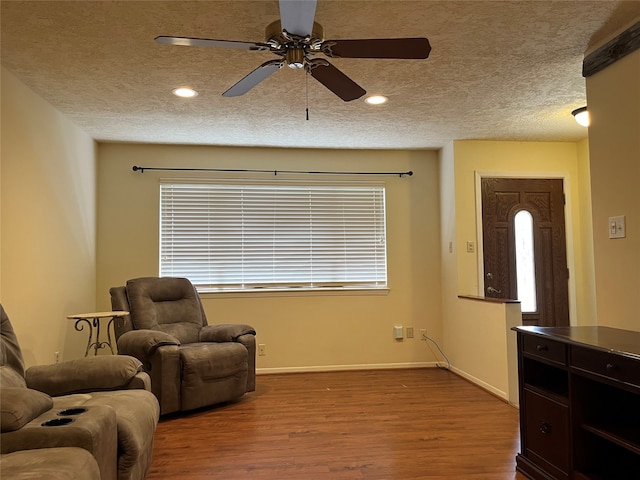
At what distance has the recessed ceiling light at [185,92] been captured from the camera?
11.2 ft

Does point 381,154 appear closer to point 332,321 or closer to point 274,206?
point 274,206

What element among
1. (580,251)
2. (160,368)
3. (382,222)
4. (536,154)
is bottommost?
(160,368)

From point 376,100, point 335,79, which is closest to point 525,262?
point 376,100

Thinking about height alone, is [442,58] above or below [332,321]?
above

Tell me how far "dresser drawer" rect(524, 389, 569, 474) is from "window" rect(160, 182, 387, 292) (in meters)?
2.82

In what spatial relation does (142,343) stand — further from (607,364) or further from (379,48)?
(607,364)

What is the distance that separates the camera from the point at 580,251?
195 inches

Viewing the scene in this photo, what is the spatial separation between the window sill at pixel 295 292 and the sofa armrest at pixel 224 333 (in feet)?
2.68

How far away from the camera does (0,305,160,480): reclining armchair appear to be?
163 centimetres

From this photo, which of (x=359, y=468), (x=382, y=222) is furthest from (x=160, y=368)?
(x=382, y=222)

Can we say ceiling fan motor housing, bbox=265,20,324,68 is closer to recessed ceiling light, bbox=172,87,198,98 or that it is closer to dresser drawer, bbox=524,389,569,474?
recessed ceiling light, bbox=172,87,198,98

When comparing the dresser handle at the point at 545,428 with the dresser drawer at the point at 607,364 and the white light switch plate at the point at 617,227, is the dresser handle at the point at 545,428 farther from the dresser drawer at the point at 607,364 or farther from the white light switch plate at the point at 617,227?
the white light switch plate at the point at 617,227

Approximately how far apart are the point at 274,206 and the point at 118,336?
2054 millimetres

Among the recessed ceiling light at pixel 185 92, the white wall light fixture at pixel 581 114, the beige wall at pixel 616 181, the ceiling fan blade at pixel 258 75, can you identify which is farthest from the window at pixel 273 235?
the beige wall at pixel 616 181
